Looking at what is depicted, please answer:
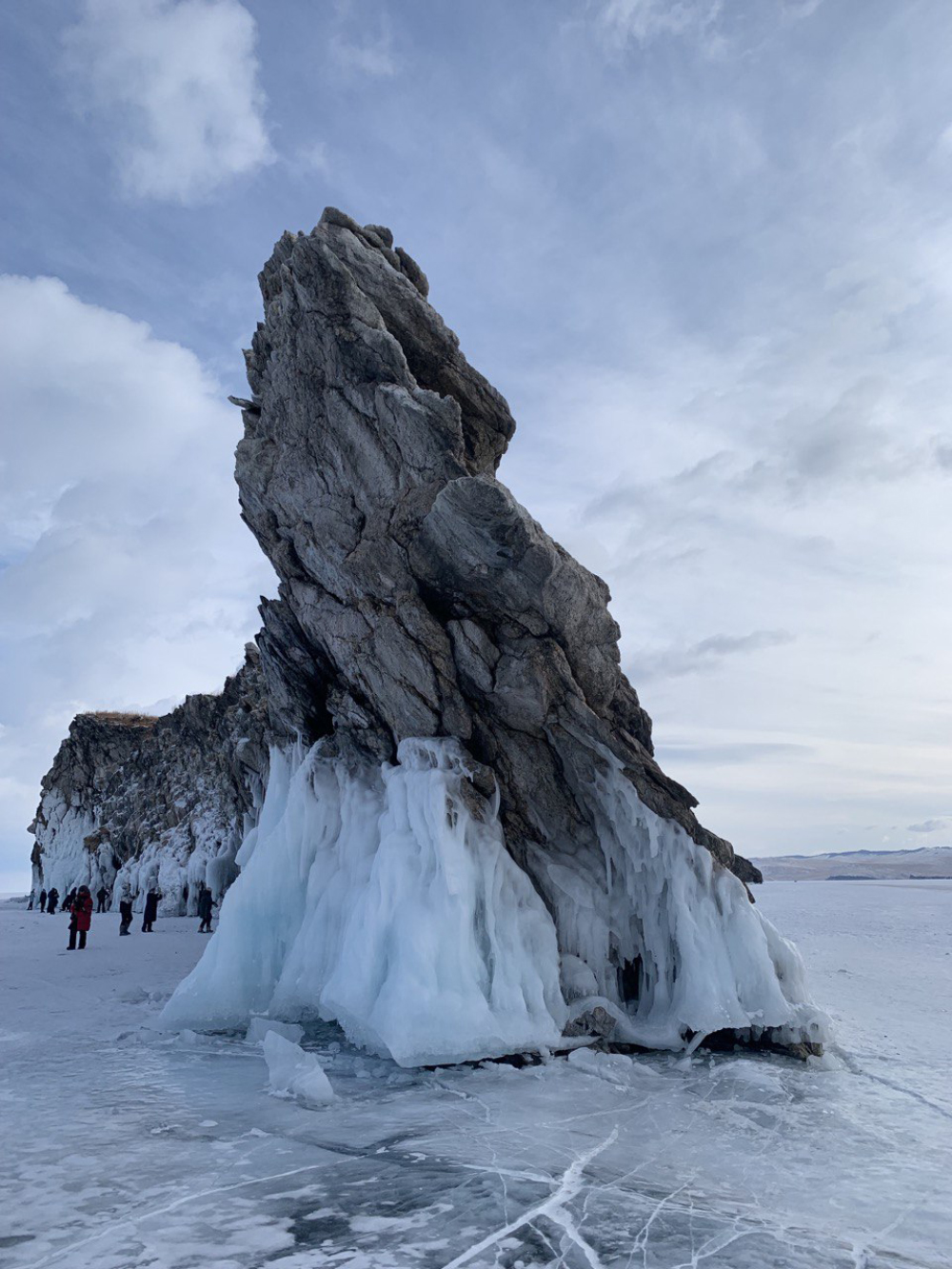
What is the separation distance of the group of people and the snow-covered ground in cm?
1077

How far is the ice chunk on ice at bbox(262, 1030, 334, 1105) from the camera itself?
9453 mm

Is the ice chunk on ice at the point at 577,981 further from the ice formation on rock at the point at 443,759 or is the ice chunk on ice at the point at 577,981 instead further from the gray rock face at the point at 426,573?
the gray rock face at the point at 426,573

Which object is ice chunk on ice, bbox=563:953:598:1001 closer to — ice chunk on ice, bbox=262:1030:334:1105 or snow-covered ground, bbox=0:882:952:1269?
snow-covered ground, bbox=0:882:952:1269

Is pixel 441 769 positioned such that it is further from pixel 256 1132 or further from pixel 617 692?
pixel 256 1132

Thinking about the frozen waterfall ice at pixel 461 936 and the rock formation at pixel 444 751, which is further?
the rock formation at pixel 444 751

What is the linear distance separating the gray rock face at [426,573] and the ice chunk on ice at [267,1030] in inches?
195

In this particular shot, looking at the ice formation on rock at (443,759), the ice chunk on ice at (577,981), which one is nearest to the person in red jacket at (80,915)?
the ice formation on rock at (443,759)

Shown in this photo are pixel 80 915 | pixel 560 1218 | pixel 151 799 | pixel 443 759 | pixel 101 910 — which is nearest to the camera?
pixel 560 1218

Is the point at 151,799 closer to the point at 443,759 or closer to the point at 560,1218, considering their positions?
the point at 443,759

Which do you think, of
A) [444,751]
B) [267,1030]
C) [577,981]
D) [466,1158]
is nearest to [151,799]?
[267,1030]

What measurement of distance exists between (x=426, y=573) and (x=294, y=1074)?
8.13m

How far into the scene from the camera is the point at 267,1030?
42.7ft

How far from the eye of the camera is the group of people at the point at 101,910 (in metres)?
24.0

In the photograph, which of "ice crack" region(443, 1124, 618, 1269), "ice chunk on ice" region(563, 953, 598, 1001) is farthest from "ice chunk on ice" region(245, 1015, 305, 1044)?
"ice crack" region(443, 1124, 618, 1269)
